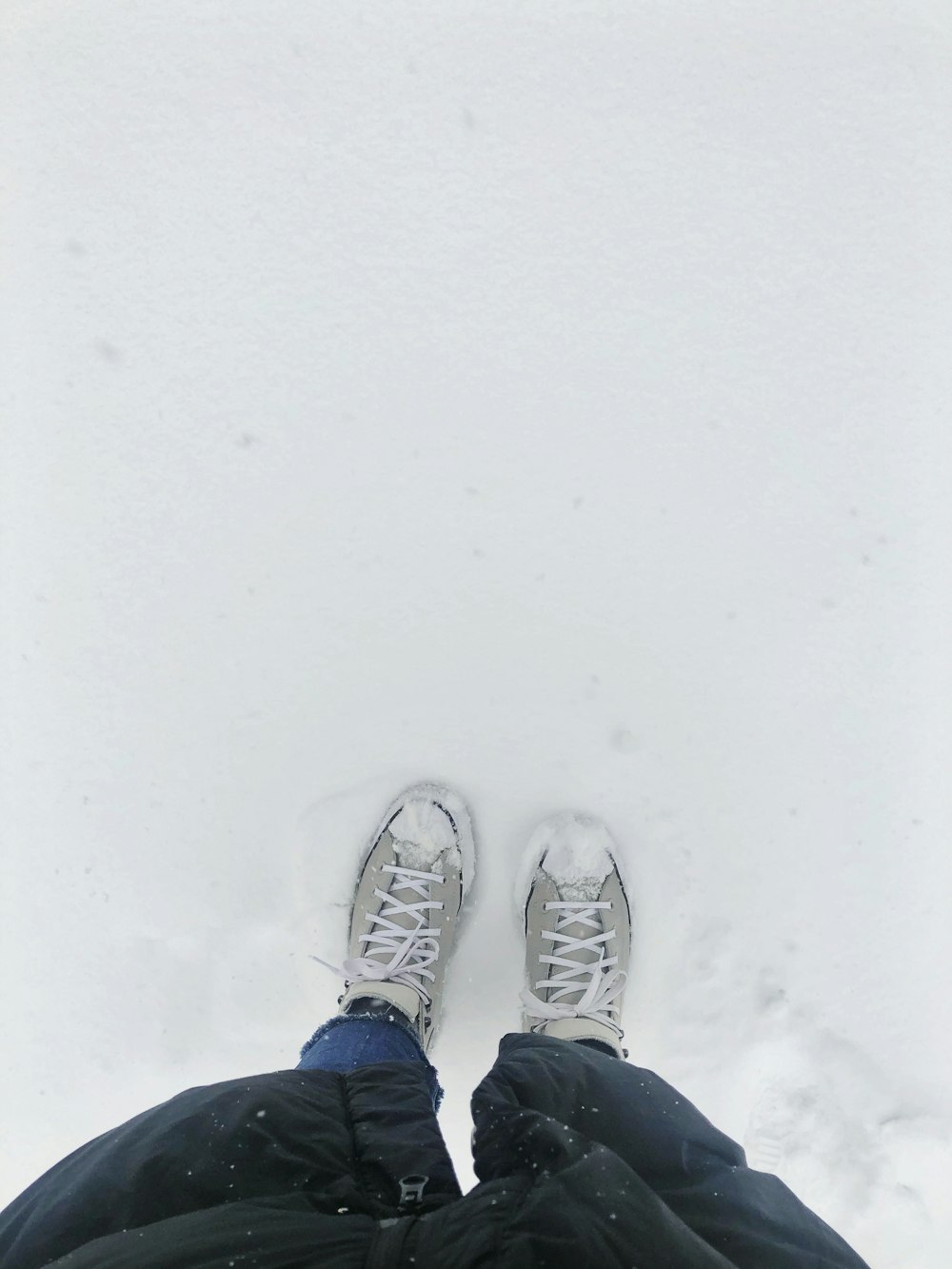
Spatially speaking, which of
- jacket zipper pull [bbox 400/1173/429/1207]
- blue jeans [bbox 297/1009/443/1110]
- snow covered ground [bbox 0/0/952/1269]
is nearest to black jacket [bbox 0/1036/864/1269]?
jacket zipper pull [bbox 400/1173/429/1207]

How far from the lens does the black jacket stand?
0.49 m

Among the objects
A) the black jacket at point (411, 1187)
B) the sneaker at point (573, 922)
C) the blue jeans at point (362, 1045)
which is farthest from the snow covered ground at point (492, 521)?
the black jacket at point (411, 1187)

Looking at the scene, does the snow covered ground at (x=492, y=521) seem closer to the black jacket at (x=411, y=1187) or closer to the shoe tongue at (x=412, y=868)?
the shoe tongue at (x=412, y=868)

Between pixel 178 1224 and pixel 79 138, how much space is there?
48.8 inches

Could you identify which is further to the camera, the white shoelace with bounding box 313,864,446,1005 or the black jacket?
the white shoelace with bounding box 313,864,446,1005

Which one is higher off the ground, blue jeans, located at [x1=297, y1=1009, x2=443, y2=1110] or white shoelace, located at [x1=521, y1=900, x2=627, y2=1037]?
white shoelace, located at [x1=521, y1=900, x2=627, y2=1037]

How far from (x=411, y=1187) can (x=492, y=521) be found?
723 mm

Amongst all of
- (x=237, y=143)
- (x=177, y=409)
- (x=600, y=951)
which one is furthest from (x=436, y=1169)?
(x=237, y=143)

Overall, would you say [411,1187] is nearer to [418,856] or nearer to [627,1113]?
[627,1113]

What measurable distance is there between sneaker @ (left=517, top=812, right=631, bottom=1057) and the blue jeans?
0.17 meters

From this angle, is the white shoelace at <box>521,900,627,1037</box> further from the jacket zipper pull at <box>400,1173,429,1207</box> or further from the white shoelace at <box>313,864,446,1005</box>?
the jacket zipper pull at <box>400,1173,429,1207</box>

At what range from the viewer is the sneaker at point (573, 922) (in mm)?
1008

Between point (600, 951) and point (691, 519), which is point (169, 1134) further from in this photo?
point (691, 519)

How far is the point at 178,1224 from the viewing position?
0.52 metres
